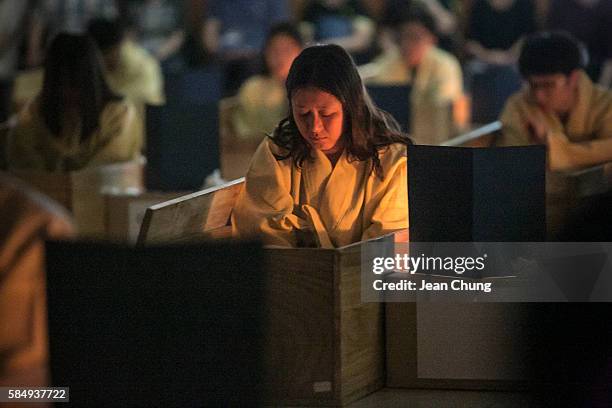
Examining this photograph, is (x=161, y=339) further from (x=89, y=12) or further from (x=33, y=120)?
(x=89, y=12)

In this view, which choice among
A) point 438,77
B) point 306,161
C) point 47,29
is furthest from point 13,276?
point 47,29

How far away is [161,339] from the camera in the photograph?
1.74 meters

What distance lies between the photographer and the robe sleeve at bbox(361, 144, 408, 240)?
2.84 m

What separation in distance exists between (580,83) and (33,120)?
71.3 inches

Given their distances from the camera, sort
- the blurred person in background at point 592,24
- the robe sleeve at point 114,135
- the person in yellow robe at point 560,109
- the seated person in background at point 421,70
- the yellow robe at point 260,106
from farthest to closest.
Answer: the seated person in background at point 421,70
the blurred person in background at point 592,24
the yellow robe at point 260,106
the robe sleeve at point 114,135
the person in yellow robe at point 560,109

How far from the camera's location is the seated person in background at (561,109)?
3.91m

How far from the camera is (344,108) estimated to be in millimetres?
2873

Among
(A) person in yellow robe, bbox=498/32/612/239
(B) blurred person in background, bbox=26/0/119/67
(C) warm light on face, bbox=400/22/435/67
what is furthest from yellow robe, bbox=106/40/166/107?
(A) person in yellow robe, bbox=498/32/612/239

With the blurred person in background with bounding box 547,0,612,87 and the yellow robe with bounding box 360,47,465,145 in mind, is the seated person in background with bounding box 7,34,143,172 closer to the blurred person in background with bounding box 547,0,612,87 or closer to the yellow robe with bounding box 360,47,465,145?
the yellow robe with bounding box 360,47,465,145

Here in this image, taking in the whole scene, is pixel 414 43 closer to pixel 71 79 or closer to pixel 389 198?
pixel 71 79

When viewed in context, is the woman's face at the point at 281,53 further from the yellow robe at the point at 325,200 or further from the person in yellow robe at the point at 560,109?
the yellow robe at the point at 325,200

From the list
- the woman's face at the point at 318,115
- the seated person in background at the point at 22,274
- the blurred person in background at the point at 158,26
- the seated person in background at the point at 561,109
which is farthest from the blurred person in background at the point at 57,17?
the seated person in background at the point at 22,274

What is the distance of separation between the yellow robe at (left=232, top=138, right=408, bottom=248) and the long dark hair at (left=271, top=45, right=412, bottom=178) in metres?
0.02

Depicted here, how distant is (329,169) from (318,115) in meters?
0.12
